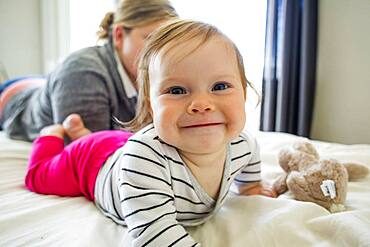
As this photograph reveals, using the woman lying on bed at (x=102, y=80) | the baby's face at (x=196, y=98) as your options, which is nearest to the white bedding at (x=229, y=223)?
the baby's face at (x=196, y=98)

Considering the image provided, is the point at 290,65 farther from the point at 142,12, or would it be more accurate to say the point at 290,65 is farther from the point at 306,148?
the point at 306,148

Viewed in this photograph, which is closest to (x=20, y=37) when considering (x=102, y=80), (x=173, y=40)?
(x=102, y=80)

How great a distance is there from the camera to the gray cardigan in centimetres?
119

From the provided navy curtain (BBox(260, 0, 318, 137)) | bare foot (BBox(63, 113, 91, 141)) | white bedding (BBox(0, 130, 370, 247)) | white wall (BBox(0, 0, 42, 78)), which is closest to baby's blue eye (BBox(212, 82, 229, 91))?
white bedding (BBox(0, 130, 370, 247))

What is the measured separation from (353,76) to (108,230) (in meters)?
1.44

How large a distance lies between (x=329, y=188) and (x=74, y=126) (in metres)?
0.76

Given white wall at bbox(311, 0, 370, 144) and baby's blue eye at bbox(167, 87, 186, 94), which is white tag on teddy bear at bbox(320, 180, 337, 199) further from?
white wall at bbox(311, 0, 370, 144)

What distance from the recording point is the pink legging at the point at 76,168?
33.7 inches

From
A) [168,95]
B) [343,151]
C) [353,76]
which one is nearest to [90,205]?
[168,95]

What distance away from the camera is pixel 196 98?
1.93 feet

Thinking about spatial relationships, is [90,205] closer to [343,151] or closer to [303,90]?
[343,151]

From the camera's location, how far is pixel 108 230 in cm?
68

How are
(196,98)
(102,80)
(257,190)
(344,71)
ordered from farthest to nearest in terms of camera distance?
(344,71) < (102,80) < (257,190) < (196,98)

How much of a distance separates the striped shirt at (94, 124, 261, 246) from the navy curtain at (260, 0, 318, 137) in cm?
110
